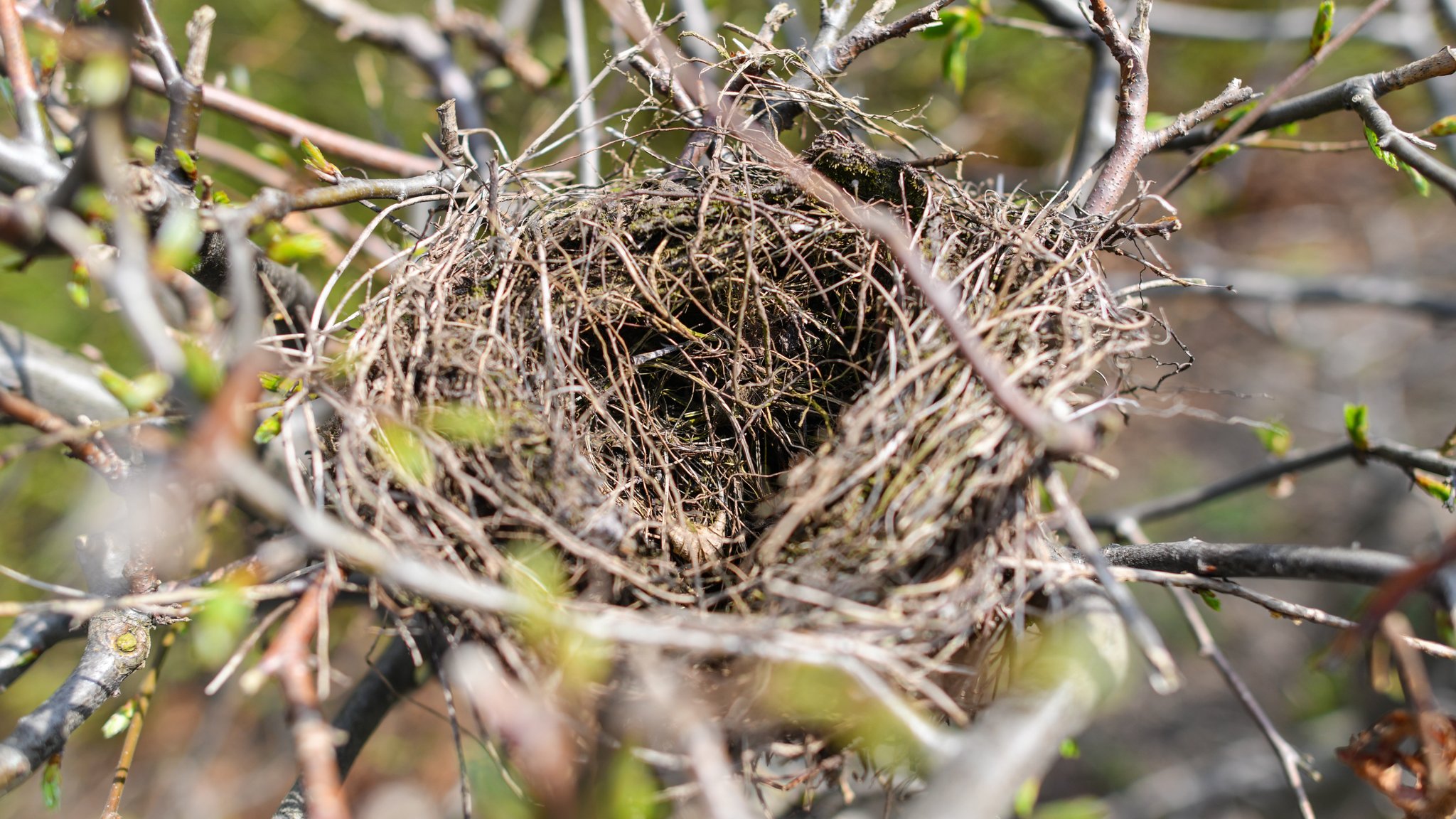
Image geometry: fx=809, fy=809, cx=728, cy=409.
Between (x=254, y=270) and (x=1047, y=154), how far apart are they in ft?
14.2

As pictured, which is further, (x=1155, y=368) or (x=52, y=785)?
(x=1155, y=368)

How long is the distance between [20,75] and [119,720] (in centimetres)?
96

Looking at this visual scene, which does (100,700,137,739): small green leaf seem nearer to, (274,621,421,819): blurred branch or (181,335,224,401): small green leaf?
(274,621,421,819): blurred branch

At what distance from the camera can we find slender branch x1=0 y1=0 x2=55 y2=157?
45.0 inches

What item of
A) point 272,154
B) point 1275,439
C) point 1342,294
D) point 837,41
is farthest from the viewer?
point 1342,294

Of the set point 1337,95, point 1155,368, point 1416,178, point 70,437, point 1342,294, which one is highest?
point 1337,95

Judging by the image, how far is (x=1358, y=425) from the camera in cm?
143

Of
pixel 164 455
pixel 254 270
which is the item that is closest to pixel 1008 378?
pixel 254 270

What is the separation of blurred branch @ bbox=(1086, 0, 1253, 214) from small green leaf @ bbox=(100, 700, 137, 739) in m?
1.72

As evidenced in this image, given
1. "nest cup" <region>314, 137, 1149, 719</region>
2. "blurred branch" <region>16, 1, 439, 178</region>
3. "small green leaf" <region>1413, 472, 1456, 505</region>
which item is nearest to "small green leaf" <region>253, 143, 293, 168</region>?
"blurred branch" <region>16, 1, 439, 178</region>

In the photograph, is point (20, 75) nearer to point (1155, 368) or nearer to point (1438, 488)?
point (1438, 488)

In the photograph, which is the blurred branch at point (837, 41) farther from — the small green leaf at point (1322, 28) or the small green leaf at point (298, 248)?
the small green leaf at point (298, 248)

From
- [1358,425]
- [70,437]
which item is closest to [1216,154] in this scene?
[1358,425]

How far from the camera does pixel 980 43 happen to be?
388 cm
